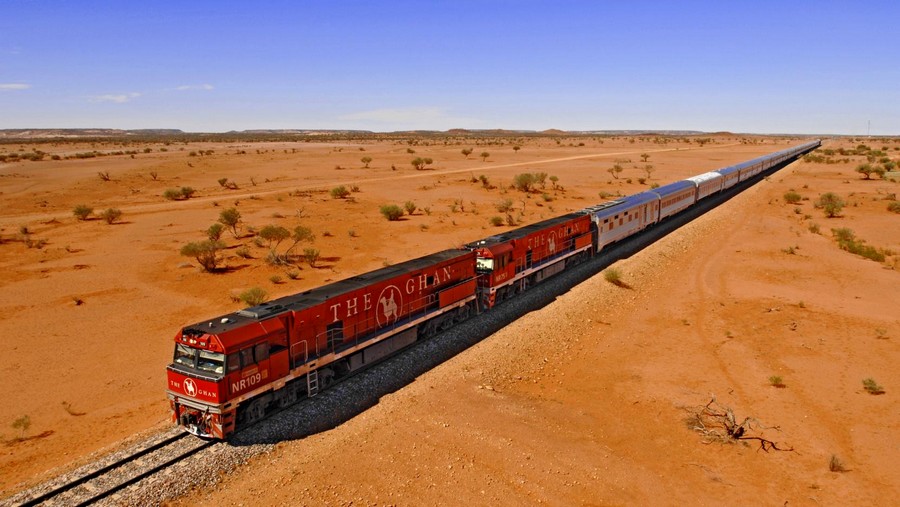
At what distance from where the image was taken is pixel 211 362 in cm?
1384

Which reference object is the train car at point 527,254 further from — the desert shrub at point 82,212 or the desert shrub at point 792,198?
the desert shrub at point 82,212

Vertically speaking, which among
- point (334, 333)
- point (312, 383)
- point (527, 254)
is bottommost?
point (312, 383)

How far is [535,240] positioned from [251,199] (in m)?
39.6

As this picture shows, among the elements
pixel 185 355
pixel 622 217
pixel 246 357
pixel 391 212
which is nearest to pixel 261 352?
pixel 246 357

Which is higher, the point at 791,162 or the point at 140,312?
the point at 791,162

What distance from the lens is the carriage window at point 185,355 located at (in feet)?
46.7

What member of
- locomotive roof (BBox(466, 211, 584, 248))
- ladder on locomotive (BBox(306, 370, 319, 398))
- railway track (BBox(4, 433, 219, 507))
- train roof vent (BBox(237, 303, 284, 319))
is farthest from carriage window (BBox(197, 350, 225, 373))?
locomotive roof (BBox(466, 211, 584, 248))

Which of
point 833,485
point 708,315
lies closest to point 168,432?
point 833,485

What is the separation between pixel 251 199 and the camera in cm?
5675

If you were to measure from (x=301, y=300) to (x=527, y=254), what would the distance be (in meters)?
12.7

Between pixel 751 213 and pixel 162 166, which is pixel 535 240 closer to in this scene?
pixel 751 213

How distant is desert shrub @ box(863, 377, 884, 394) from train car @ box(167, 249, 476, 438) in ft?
46.0

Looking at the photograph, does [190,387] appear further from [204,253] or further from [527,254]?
[204,253]

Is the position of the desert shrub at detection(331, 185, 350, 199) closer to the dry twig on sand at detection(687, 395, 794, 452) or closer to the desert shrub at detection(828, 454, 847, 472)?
the dry twig on sand at detection(687, 395, 794, 452)
